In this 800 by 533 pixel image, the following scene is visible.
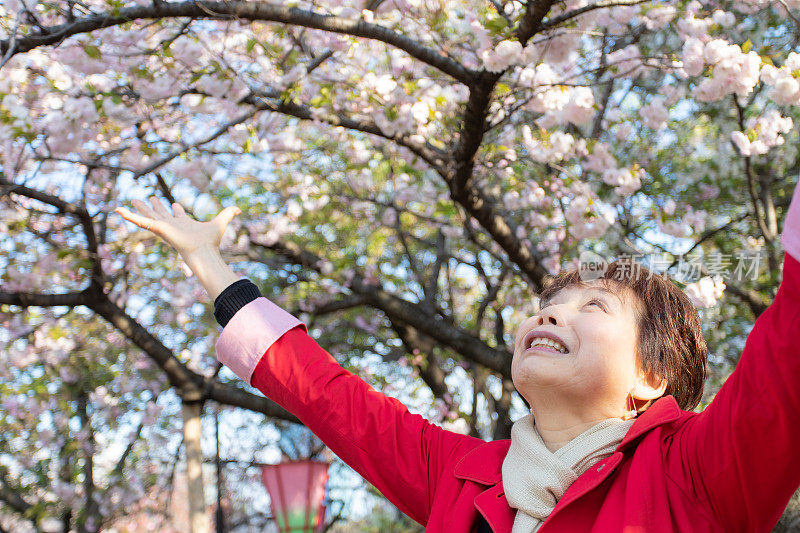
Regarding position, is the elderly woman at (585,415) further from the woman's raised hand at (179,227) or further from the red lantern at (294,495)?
the red lantern at (294,495)

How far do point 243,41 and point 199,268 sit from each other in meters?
3.49

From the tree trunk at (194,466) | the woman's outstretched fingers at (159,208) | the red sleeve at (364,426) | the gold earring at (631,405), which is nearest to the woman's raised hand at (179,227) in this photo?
the woman's outstretched fingers at (159,208)

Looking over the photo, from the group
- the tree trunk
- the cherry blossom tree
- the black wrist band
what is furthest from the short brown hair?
the tree trunk

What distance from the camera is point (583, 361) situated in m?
1.33

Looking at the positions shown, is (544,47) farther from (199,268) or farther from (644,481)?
(644,481)

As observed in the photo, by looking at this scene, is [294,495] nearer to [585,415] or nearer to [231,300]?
[231,300]

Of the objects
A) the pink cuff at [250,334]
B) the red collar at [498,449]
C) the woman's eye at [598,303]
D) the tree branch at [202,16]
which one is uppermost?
the tree branch at [202,16]

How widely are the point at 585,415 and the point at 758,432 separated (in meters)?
0.37

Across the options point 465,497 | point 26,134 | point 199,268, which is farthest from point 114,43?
point 465,497

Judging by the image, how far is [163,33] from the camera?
4906 mm

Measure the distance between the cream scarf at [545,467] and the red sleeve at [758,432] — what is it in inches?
6.7

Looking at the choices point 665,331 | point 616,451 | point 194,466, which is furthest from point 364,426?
point 194,466

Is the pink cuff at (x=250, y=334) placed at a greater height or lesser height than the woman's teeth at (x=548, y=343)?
greater

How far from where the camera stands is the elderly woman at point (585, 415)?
1021 millimetres
